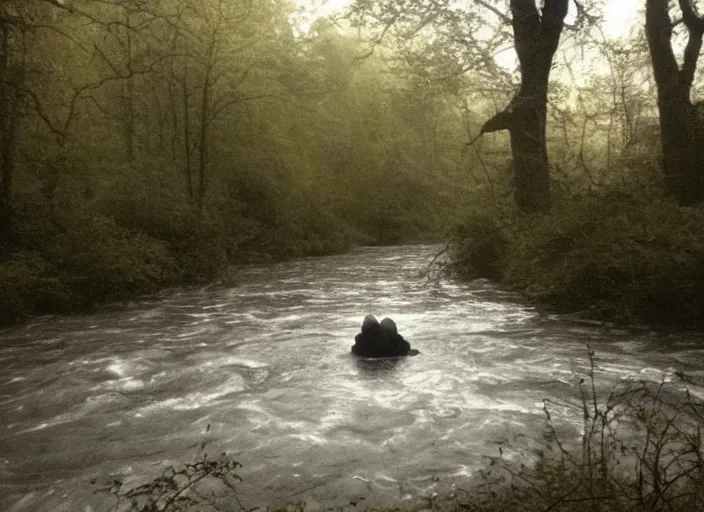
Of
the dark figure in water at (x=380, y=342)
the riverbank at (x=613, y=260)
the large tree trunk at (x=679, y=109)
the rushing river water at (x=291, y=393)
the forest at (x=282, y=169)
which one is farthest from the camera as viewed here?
the large tree trunk at (x=679, y=109)

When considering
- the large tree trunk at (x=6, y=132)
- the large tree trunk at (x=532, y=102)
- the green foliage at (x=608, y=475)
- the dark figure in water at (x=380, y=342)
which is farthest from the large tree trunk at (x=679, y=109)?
the large tree trunk at (x=6, y=132)

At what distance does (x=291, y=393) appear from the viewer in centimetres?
718

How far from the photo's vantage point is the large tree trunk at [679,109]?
545 inches

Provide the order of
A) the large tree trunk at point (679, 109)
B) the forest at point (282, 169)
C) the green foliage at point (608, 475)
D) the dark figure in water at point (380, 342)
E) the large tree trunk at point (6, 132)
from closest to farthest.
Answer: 1. the green foliage at point (608, 475)
2. the dark figure in water at point (380, 342)
3. the forest at point (282, 169)
4. the large tree trunk at point (679, 109)
5. the large tree trunk at point (6, 132)

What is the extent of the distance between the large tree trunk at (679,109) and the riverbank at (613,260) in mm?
1033

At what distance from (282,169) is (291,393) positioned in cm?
2615

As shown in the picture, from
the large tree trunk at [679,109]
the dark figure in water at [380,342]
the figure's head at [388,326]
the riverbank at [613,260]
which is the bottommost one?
the dark figure in water at [380,342]

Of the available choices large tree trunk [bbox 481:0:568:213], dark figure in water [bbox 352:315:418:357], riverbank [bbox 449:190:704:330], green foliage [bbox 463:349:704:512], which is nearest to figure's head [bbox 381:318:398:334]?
dark figure in water [bbox 352:315:418:357]

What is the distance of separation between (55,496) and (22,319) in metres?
7.91

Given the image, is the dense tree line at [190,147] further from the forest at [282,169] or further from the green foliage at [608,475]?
the green foliage at [608,475]

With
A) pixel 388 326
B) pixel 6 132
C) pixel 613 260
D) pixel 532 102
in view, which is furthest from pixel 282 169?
pixel 388 326

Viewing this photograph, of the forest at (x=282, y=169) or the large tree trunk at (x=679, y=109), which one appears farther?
the large tree trunk at (x=679, y=109)

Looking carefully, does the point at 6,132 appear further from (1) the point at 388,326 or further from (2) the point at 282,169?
(2) the point at 282,169

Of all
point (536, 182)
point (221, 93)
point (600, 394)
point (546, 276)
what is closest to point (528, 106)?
point (536, 182)
